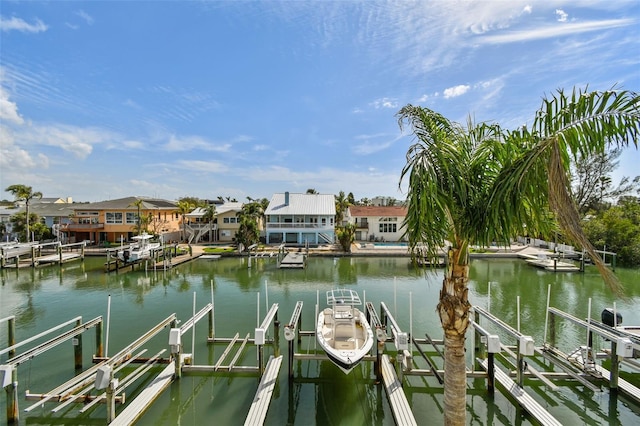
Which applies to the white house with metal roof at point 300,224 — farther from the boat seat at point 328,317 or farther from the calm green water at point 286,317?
the boat seat at point 328,317

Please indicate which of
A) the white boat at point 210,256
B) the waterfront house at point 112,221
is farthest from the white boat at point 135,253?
the waterfront house at point 112,221

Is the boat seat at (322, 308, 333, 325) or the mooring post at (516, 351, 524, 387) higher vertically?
the boat seat at (322, 308, 333, 325)

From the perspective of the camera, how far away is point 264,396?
287 inches

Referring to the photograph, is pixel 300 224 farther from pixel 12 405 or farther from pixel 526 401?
pixel 526 401

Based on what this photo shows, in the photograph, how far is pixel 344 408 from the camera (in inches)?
301

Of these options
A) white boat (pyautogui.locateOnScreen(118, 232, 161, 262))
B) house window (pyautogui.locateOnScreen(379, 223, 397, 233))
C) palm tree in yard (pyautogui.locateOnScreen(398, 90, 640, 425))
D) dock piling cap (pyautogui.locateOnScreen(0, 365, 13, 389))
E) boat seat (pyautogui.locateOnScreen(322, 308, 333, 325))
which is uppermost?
palm tree in yard (pyautogui.locateOnScreen(398, 90, 640, 425))

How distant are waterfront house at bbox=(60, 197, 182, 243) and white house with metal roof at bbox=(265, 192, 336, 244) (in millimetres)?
13077

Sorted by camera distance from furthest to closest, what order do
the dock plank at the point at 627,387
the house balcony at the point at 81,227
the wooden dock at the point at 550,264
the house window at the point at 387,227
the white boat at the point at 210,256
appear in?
the house window at the point at 387,227 → the house balcony at the point at 81,227 → the white boat at the point at 210,256 → the wooden dock at the point at 550,264 → the dock plank at the point at 627,387

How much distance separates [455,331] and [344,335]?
559 centimetres

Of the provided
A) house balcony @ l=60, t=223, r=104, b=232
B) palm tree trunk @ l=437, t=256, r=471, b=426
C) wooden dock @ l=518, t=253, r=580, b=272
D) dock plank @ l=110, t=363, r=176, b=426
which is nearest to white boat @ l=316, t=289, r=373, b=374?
palm tree trunk @ l=437, t=256, r=471, b=426

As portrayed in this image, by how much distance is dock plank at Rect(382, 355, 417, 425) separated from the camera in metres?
6.48

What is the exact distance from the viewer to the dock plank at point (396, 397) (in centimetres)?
648

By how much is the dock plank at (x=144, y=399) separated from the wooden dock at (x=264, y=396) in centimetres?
260

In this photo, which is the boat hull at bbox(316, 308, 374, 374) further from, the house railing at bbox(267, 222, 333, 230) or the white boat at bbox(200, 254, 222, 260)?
the house railing at bbox(267, 222, 333, 230)
